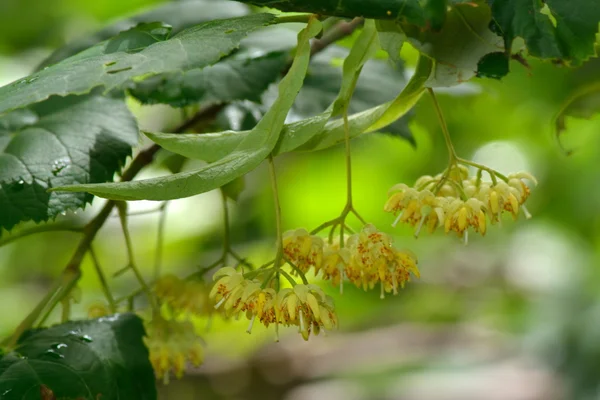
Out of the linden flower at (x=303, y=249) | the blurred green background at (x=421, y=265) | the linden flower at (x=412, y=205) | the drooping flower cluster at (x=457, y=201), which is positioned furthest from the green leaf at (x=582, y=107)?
the blurred green background at (x=421, y=265)

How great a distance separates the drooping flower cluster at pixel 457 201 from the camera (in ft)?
2.57

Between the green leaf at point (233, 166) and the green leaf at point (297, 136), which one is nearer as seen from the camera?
the green leaf at point (233, 166)

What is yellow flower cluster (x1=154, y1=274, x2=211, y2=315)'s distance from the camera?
1.06 meters

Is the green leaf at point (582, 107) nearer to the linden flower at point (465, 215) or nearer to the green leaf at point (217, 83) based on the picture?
the linden flower at point (465, 215)

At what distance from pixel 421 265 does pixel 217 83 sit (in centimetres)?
240

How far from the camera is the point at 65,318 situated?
0.97 metres

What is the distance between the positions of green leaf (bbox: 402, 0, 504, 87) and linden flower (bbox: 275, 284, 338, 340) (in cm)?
26

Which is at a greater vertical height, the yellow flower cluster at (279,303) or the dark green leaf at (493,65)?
the dark green leaf at (493,65)

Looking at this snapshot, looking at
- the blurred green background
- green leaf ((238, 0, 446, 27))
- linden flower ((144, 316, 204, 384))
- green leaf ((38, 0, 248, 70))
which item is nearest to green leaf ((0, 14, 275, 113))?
green leaf ((238, 0, 446, 27))

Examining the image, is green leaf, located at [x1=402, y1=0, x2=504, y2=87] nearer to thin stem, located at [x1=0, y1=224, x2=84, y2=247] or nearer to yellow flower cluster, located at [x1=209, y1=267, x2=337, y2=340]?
yellow flower cluster, located at [x1=209, y1=267, x2=337, y2=340]

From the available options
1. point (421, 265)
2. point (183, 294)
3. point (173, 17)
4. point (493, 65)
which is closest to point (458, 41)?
point (493, 65)

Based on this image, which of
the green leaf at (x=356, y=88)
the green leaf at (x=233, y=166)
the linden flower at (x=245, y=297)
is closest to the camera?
the green leaf at (x=233, y=166)

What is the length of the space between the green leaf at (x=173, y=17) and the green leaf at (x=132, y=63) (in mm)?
560

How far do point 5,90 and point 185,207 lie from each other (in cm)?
214
